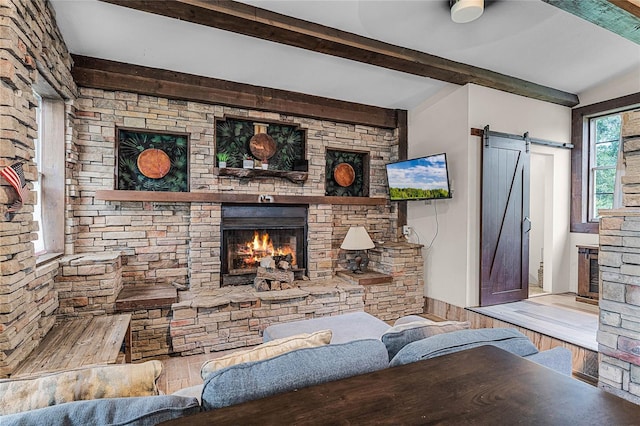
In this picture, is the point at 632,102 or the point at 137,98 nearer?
the point at 137,98

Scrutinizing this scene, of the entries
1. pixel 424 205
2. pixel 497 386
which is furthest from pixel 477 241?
pixel 497 386

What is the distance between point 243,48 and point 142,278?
2736mm

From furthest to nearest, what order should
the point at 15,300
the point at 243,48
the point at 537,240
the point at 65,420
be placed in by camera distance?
the point at 537,240
the point at 243,48
the point at 15,300
the point at 65,420

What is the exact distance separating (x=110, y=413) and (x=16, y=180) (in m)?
1.86

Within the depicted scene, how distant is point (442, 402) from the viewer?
101 centimetres

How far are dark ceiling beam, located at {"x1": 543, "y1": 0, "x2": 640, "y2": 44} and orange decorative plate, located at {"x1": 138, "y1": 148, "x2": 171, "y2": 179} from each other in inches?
151

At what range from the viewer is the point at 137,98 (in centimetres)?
370

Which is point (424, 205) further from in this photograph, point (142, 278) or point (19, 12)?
point (19, 12)

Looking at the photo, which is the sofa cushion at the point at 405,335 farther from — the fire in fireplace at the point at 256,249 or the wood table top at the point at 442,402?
the fire in fireplace at the point at 256,249

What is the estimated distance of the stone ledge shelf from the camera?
13.1 feet

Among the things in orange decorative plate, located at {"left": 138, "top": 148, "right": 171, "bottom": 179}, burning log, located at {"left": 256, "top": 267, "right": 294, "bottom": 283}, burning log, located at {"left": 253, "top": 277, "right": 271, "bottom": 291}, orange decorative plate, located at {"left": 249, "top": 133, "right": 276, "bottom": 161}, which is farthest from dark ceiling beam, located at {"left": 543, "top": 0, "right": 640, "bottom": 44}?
orange decorative plate, located at {"left": 138, "top": 148, "right": 171, "bottom": 179}

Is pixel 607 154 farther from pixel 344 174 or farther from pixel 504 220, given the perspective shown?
pixel 344 174

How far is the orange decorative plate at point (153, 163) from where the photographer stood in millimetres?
3791

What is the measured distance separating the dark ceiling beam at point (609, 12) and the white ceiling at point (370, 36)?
1.69 ft
